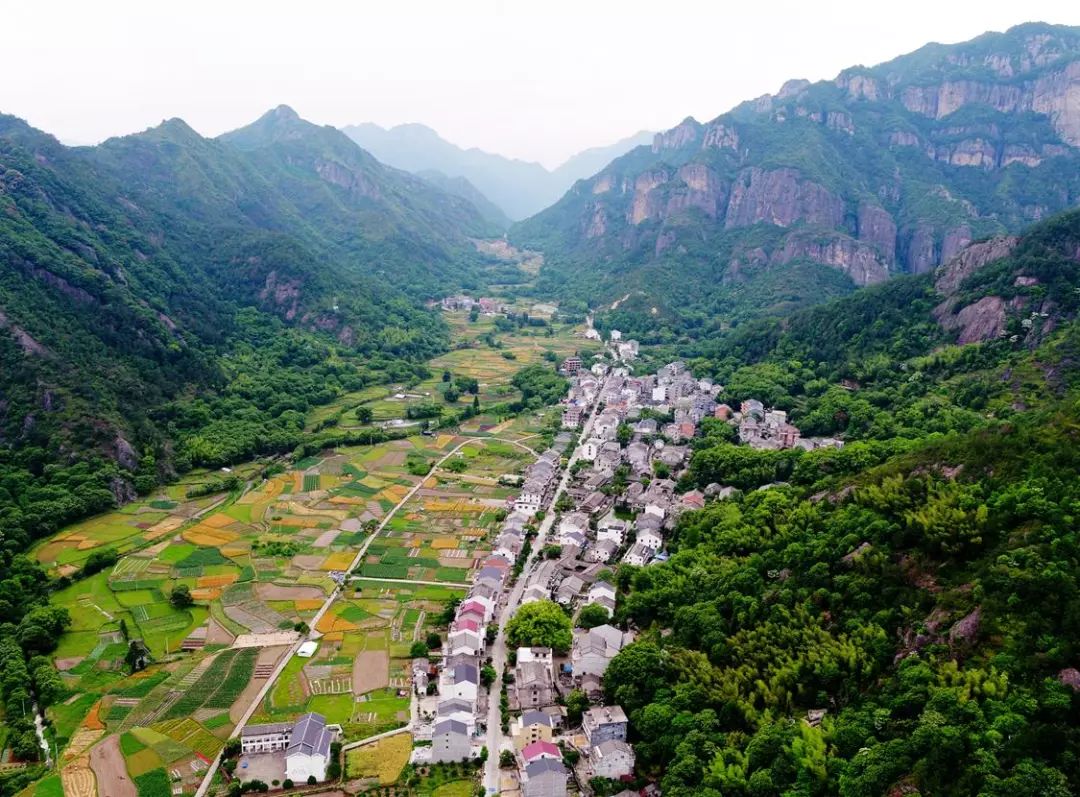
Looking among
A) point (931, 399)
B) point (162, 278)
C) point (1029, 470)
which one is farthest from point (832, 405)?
point (162, 278)

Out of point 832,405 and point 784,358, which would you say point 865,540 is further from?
point 784,358

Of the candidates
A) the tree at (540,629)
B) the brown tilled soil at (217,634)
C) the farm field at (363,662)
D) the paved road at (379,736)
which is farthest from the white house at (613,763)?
the brown tilled soil at (217,634)

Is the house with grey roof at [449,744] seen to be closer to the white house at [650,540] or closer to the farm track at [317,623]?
the farm track at [317,623]

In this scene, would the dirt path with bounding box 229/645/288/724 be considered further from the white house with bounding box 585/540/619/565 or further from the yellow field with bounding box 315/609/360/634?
the white house with bounding box 585/540/619/565

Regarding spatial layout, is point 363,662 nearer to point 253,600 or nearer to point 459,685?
point 459,685

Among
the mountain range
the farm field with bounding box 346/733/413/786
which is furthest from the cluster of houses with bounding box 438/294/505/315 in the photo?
the farm field with bounding box 346/733/413/786
